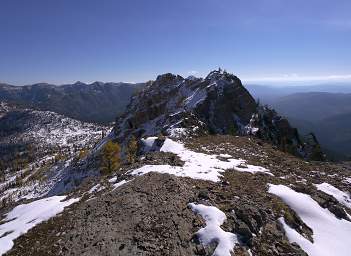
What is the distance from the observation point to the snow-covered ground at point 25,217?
24.2 meters

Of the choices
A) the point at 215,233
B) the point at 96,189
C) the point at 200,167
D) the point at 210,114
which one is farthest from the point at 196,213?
the point at 210,114

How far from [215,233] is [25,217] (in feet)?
61.2

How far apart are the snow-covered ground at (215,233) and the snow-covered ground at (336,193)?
18545 millimetres

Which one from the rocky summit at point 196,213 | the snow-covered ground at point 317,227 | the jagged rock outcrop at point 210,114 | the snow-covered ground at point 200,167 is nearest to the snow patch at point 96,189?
the rocky summit at point 196,213

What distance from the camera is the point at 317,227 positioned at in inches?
1037


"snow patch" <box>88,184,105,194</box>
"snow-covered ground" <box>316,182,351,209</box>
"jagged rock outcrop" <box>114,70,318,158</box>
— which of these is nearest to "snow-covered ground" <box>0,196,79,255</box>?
"snow patch" <box>88,184,105,194</box>

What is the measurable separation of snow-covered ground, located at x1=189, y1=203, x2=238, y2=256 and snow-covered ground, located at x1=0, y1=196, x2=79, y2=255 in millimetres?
13376

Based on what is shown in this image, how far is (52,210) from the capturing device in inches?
1112

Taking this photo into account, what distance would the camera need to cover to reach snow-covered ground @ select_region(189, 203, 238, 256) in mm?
19281

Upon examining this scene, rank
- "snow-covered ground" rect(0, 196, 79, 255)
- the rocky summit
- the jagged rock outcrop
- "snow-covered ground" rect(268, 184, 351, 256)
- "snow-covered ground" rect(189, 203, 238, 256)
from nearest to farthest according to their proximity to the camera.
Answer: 1. "snow-covered ground" rect(189, 203, 238, 256)
2. the rocky summit
3. "snow-covered ground" rect(268, 184, 351, 256)
4. "snow-covered ground" rect(0, 196, 79, 255)
5. the jagged rock outcrop

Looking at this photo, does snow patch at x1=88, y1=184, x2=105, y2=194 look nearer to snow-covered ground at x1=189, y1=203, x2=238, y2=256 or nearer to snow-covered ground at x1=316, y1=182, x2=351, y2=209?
snow-covered ground at x1=189, y1=203, x2=238, y2=256

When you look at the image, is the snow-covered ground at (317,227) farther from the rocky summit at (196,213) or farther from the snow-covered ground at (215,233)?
the snow-covered ground at (215,233)

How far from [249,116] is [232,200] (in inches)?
4167

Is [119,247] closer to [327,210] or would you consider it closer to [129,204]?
[129,204]
